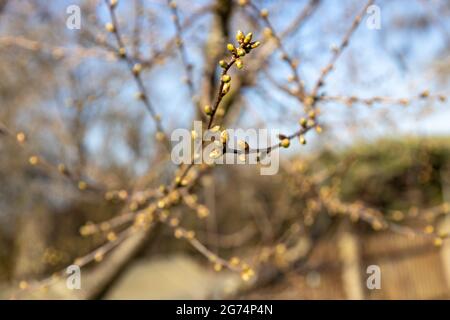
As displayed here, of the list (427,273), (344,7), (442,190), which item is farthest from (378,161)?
(344,7)

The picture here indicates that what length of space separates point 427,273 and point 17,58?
7.00 metres

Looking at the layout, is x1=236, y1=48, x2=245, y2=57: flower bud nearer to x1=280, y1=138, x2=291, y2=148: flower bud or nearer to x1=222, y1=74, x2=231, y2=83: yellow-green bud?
x1=222, y1=74, x2=231, y2=83: yellow-green bud

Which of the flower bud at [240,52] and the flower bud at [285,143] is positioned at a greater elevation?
the flower bud at [240,52]

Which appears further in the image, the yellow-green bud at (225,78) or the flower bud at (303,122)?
the flower bud at (303,122)

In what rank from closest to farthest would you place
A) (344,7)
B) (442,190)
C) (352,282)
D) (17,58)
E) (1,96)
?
(344,7), (17,58), (1,96), (352,282), (442,190)

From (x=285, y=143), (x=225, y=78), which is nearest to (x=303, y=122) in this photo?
(x=285, y=143)

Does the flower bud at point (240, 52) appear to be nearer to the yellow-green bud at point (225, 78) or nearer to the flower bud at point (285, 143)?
the yellow-green bud at point (225, 78)

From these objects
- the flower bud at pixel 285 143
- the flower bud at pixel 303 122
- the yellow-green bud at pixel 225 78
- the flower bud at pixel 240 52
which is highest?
the flower bud at pixel 240 52

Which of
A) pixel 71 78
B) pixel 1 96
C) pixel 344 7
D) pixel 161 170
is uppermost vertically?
pixel 1 96

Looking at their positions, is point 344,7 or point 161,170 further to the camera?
point 344,7

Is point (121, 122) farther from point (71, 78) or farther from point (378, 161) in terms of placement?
point (378, 161)

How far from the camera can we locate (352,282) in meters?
6.37

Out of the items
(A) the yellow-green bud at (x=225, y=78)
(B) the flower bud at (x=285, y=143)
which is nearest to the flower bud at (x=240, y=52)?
(A) the yellow-green bud at (x=225, y=78)
